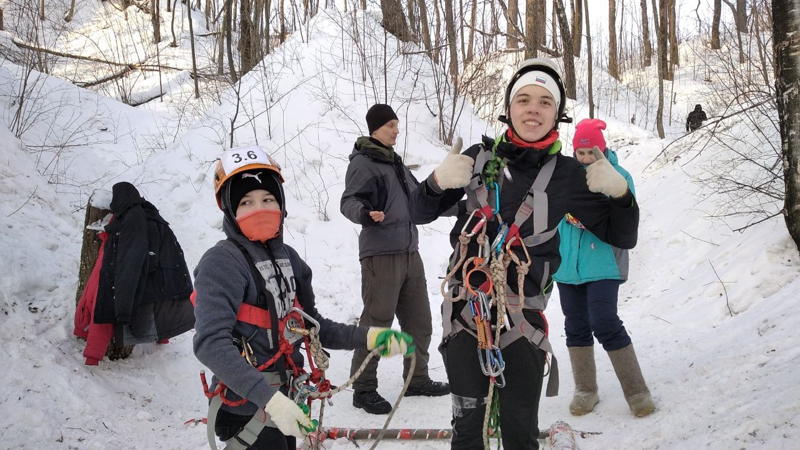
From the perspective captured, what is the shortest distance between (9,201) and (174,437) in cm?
297

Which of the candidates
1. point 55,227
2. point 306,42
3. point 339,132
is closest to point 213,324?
point 55,227

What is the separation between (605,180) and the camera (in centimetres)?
218

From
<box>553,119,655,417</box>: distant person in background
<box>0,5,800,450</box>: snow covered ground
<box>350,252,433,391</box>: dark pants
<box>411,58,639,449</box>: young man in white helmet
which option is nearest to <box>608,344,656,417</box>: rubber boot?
<box>553,119,655,417</box>: distant person in background

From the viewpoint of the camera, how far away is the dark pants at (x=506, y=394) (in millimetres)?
2207

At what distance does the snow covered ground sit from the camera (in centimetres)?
345

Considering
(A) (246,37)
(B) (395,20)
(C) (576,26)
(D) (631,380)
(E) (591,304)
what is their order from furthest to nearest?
(C) (576,26) < (A) (246,37) < (B) (395,20) < (E) (591,304) < (D) (631,380)

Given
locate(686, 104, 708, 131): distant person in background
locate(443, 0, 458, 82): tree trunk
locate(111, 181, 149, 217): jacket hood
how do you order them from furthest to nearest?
1. locate(686, 104, 708, 131): distant person in background
2. locate(443, 0, 458, 82): tree trunk
3. locate(111, 181, 149, 217): jacket hood

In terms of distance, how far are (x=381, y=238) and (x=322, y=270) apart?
10.3 ft

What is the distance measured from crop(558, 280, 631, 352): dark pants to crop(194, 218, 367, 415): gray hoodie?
75.3 inches

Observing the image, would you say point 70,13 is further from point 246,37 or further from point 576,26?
point 576,26

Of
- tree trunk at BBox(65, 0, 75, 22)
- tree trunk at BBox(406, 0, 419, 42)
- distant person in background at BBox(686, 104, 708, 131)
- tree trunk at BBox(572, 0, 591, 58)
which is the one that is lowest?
distant person in background at BBox(686, 104, 708, 131)

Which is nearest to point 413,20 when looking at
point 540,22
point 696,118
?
point 540,22

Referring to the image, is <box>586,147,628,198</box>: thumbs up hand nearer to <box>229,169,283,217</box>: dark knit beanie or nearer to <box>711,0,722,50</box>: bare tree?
<box>229,169,283,217</box>: dark knit beanie

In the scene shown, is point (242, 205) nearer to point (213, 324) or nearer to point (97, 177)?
point (213, 324)
